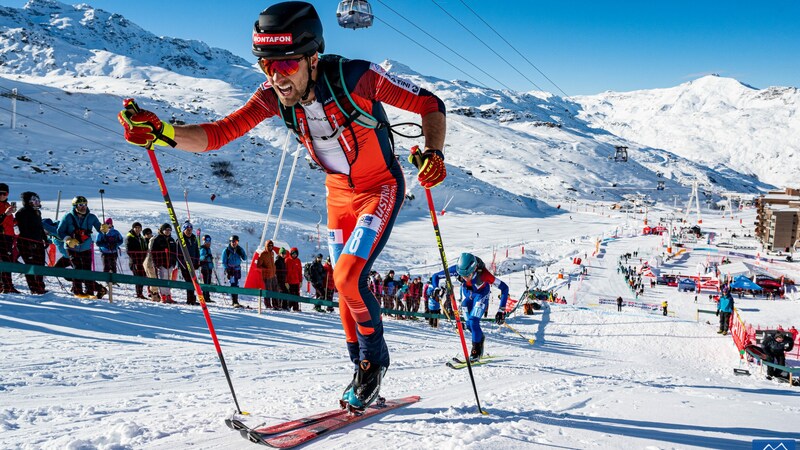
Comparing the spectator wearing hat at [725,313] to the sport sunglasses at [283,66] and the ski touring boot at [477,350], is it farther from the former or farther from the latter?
the sport sunglasses at [283,66]

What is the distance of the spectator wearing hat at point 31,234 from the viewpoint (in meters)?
8.41

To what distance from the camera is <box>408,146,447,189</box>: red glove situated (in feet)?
11.4

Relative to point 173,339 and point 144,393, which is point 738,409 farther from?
point 173,339

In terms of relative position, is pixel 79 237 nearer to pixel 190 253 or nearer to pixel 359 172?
pixel 190 253

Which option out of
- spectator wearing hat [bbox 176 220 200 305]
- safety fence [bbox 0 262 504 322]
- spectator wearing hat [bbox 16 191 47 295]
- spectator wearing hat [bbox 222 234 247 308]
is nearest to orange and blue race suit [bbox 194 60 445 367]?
safety fence [bbox 0 262 504 322]

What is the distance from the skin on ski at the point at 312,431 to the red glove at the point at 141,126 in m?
1.93

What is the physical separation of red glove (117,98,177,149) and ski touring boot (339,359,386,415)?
7.05ft

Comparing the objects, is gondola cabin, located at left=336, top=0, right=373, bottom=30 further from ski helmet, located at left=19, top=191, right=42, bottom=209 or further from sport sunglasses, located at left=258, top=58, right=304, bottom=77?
sport sunglasses, located at left=258, top=58, right=304, bottom=77

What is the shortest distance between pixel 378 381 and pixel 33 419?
7.35ft

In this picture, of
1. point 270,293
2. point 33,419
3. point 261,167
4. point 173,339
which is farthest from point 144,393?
point 261,167

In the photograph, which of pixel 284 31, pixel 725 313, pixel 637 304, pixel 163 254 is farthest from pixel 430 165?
pixel 637 304

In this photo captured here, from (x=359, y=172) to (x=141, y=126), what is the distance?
148 centimetres

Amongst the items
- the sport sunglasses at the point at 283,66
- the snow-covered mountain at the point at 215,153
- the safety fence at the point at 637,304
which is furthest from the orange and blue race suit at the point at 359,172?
the snow-covered mountain at the point at 215,153

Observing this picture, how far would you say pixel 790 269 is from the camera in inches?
1810
